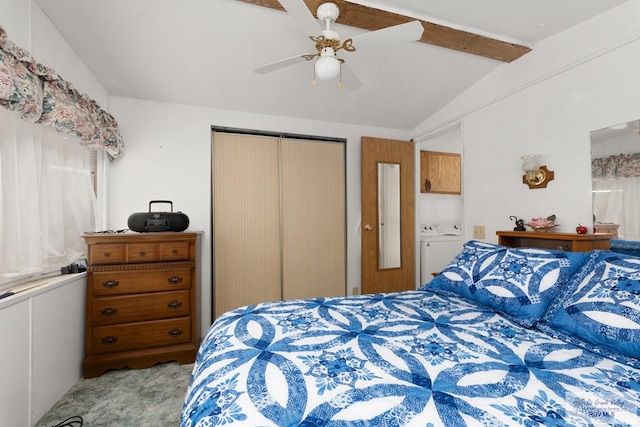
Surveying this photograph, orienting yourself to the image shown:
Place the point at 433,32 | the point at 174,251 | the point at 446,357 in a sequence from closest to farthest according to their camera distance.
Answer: the point at 446,357
the point at 433,32
the point at 174,251

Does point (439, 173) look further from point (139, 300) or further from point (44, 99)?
point (44, 99)

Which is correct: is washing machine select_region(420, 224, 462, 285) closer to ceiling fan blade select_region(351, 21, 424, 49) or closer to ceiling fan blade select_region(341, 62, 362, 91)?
ceiling fan blade select_region(341, 62, 362, 91)

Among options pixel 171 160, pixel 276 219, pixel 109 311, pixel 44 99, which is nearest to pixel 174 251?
pixel 109 311

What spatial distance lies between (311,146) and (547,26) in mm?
2265

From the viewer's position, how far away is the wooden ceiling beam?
73.8 inches

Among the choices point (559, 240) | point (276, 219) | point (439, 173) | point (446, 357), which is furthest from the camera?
point (439, 173)

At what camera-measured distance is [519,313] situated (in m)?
1.36

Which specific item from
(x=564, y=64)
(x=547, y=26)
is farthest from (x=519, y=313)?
(x=547, y=26)

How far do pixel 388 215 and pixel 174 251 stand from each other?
2355mm

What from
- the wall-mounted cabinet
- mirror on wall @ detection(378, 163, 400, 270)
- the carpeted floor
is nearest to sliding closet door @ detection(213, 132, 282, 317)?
the carpeted floor

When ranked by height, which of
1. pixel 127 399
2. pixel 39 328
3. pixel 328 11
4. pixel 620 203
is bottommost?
pixel 127 399

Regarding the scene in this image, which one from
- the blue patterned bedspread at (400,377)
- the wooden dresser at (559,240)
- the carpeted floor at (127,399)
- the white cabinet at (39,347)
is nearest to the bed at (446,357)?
the blue patterned bedspread at (400,377)

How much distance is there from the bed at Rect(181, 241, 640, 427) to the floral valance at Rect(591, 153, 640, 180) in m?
0.74

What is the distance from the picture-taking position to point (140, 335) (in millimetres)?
2293
